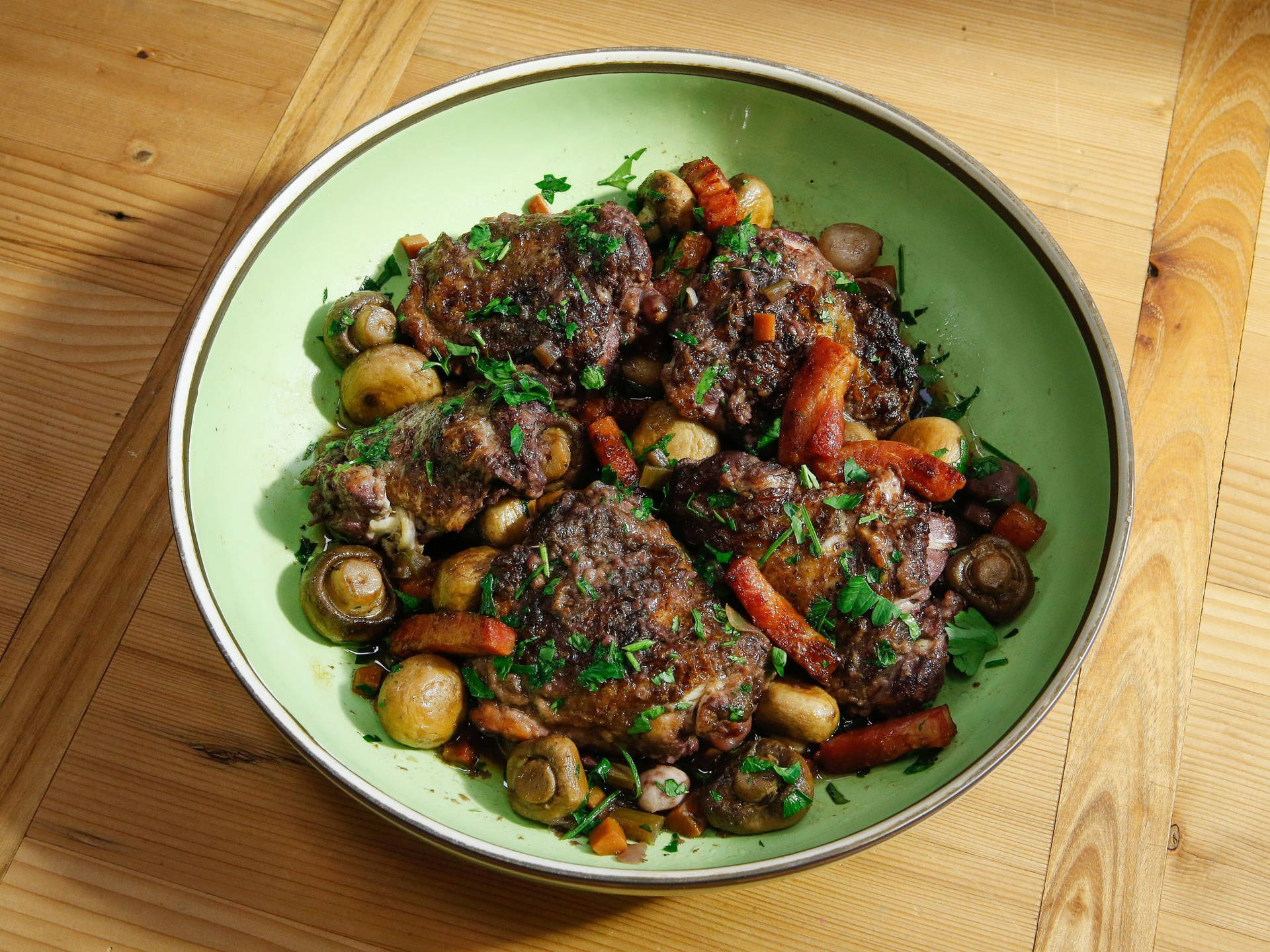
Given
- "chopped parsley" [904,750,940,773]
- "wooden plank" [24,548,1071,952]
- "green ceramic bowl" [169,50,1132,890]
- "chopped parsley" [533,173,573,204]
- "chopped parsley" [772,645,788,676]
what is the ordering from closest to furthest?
1. "green ceramic bowl" [169,50,1132,890]
2. "chopped parsley" [904,750,940,773]
3. "chopped parsley" [772,645,788,676]
4. "wooden plank" [24,548,1071,952]
5. "chopped parsley" [533,173,573,204]

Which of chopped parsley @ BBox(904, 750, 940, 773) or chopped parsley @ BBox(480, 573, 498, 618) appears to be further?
chopped parsley @ BBox(480, 573, 498, 618)

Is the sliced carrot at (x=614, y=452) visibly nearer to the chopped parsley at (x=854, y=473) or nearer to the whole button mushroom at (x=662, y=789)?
the chopped parsley at (x=854, y=473)

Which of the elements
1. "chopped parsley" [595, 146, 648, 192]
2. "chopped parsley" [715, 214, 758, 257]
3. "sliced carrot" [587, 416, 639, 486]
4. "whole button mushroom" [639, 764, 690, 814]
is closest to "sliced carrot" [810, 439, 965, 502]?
"sliced carrot" [587, 416, 639, 486]

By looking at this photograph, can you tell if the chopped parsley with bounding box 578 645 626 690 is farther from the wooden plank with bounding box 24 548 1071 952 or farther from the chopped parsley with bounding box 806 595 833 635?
the wooden plank with bounding box 24 548 1071 952

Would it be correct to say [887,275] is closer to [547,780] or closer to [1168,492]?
[1168,492]

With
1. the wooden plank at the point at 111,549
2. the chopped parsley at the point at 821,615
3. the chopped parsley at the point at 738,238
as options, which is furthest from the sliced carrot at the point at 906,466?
the wooden plank at the point at 111,549

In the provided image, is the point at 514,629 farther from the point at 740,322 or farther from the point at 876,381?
the point at 876,381
